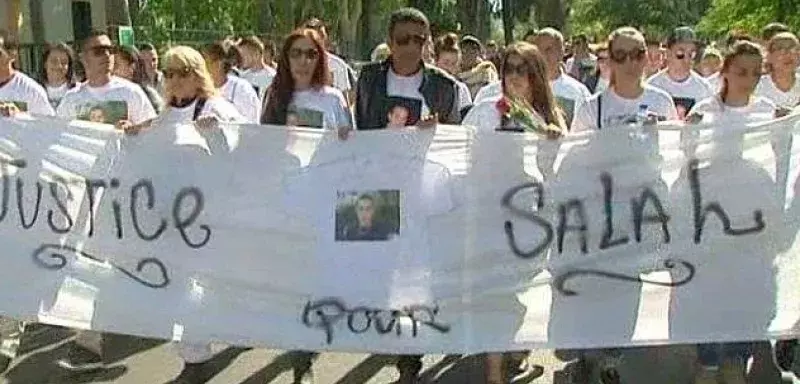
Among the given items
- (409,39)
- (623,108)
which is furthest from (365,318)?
(623,108)

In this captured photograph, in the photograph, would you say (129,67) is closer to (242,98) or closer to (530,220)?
(242,98)

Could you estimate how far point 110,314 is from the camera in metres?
5.84

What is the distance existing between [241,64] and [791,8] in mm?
15827

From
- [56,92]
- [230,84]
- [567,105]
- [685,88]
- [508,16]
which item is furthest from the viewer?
[508,16]

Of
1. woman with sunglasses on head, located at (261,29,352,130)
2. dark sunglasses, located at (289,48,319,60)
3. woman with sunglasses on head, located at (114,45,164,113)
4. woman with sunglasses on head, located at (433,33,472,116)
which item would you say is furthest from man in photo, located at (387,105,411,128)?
woman with sunglasses on head, located at (433,33,472,116)

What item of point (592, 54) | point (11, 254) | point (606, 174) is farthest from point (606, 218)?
point (592, 54)

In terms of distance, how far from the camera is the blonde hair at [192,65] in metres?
5.82

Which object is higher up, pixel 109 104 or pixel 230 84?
pixel 230 84

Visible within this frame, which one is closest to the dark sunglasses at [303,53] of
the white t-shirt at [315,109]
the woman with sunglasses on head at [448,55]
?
the white t-shirt at [315,109]

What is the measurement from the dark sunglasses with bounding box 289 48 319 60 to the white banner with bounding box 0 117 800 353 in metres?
0.39

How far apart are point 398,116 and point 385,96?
0.13 m

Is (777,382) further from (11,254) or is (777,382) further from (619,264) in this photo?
(11,254)

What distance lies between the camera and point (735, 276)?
5.66 metres

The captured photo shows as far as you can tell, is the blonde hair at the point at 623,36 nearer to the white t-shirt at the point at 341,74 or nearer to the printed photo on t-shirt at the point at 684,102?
the printed photo on t-shirt at the point at 684,102
